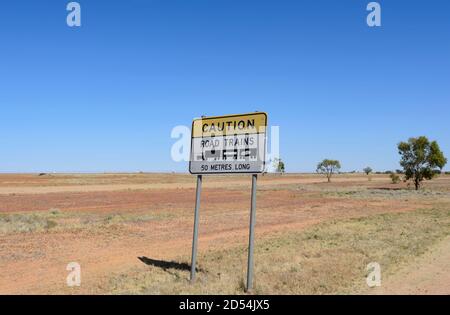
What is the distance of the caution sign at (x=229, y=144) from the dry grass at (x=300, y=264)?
8.54 ft

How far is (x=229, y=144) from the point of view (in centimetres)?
971

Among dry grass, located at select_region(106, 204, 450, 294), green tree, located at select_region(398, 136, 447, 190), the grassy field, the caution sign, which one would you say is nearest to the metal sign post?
the caution sign

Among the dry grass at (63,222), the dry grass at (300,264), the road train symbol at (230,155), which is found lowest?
the dry grass at (63,222)

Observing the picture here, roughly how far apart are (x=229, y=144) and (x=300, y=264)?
13.7 ft

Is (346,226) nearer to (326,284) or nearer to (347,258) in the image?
(347,258)

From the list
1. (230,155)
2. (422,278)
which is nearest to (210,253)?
(230,155)

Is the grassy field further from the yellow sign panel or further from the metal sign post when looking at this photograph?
the yellow sign panel

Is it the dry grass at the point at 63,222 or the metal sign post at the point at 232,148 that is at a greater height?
the metal sign post at the point at 232,148

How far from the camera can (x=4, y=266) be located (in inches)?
452

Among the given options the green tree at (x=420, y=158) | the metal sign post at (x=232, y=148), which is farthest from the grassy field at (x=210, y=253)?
the green tree at (x=420, y=158)

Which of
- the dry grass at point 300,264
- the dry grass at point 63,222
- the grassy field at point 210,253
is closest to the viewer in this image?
the dry grass at point 300,264

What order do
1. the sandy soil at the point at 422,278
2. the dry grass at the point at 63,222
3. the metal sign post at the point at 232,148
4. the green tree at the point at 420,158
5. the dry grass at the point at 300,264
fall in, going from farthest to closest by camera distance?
the green tree at the point at 420,158 → the dry grass at the point at 63,222 → the dry grass at the point at 300,264 → the metal sign post at the point at 232,148 → the sandy soil at the point at 422,278

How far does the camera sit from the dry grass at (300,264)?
928cm

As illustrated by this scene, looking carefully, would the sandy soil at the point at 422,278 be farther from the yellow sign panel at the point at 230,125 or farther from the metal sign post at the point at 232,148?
the yellow sign panel at the point at 230,125
